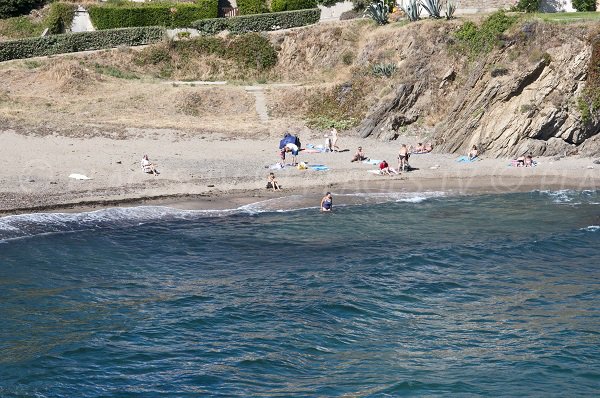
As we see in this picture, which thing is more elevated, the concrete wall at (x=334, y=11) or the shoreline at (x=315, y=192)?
the concrete wall at (x=334, y=11)

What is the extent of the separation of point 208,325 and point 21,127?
19.2 meters

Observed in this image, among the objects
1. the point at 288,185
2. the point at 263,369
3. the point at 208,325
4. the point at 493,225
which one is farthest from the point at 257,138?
the point at 263,369

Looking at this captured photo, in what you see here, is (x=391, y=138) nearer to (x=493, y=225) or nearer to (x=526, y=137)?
(x=526, y=137)

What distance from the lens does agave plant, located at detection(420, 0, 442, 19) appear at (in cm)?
4362

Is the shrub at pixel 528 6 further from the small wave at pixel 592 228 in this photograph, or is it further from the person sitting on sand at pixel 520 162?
the small wave at pixel 592 228

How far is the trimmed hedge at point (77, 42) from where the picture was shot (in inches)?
1734

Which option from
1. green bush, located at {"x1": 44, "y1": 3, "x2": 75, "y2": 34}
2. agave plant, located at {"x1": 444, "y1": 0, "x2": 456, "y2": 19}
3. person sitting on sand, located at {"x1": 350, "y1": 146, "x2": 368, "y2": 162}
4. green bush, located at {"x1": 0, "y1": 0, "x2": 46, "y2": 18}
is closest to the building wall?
agave plant, located at {"x1": 444, "y1": 0, "x2": 456, "y2": 19}

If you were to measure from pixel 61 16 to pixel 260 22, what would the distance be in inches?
426

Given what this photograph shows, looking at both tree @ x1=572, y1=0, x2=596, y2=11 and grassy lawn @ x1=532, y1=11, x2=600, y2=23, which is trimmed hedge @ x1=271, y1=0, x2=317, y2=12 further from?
tree @ x1=572, y1=0, x2=596, y2=11

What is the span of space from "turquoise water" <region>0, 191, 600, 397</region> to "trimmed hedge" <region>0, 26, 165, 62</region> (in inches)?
715

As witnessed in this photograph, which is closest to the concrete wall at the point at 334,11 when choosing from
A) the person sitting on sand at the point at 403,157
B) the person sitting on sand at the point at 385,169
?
the person sitting on sand at the point at 403,157

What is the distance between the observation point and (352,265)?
25.2m

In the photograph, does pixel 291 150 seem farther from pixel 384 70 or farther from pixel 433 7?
pixel 433 7

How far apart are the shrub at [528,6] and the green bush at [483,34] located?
3574mm
